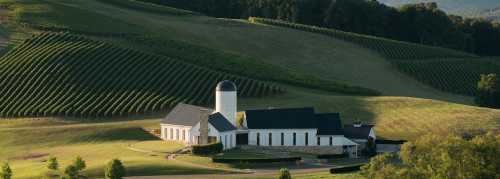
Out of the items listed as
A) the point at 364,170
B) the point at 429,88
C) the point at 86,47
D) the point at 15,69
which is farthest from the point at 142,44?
the point at 364,170

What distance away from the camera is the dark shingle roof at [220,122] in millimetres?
78637

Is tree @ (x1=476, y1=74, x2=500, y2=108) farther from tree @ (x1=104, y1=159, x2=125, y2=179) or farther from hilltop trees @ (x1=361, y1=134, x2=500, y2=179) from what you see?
tree @ (x1=104, y1=159, x2=125, y2=179)

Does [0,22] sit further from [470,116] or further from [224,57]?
[470,116]

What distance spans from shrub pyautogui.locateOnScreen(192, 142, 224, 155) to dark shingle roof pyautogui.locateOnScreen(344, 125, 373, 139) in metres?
11.3

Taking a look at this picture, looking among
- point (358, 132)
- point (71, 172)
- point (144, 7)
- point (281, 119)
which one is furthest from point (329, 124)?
point (144, 7)

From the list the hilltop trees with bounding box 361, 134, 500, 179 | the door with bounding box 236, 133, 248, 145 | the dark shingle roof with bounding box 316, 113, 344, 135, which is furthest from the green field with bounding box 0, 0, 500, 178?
the hilltop trees with bounding box 361, 134, 500, 179

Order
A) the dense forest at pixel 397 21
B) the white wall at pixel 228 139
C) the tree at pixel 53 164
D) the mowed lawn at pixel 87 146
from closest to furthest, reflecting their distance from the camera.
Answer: the tree at pixel 53 164, the mowed lawn at pixel 87 146, the white wall at pixel 228 139, the dense forest at pixel 397 21

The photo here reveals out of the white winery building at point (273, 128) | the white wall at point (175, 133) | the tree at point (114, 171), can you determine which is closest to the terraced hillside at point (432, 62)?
A: the white winery building at point (273, 128)

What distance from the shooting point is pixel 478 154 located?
54.3 metres

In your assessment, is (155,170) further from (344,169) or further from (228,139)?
(228,139)

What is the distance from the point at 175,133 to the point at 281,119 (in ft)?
27.0

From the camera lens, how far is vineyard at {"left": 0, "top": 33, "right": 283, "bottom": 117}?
303 ft

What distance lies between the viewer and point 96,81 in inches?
3883

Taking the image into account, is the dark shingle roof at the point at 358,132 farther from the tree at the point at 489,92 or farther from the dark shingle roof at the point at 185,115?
the tree at the point at 489,92
